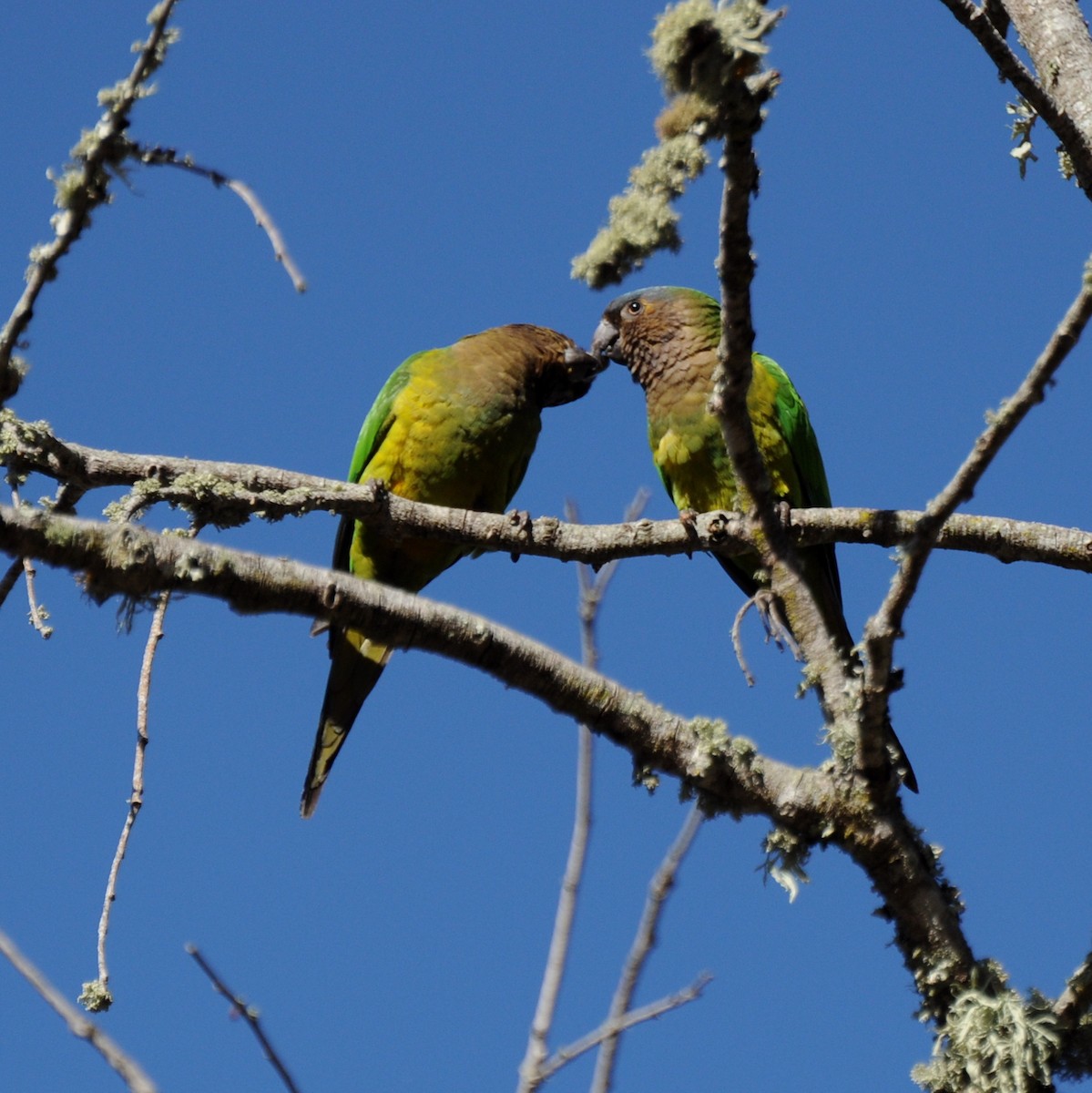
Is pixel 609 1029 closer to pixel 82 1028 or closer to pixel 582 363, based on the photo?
pixel 82 1028

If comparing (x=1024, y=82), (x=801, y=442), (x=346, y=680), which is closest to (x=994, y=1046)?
(x=1024, y=82)

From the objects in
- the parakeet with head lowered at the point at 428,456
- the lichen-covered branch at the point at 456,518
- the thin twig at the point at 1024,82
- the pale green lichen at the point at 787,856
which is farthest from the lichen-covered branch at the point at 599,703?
the parakeet with head lowered at the point at 428,456

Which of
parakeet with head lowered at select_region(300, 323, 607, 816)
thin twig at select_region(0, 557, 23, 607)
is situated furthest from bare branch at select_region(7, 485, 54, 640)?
parakeet with head lowered at select_region(300, 323, 607, 816)

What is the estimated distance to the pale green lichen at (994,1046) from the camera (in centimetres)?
255

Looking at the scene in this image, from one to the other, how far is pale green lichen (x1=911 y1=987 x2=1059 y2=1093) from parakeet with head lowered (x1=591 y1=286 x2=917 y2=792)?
238cm

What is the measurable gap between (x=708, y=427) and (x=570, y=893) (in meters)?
2.63

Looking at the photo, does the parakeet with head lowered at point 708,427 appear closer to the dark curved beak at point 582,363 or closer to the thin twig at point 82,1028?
the dark curved beak at point 582,363

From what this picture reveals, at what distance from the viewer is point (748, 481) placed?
309cm

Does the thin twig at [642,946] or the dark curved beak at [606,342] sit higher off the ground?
the dark curved beak at [606,342]

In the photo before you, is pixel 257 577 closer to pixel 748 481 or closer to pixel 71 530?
pixel 71 530

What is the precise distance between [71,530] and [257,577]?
1.12ft

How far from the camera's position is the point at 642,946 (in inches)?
120

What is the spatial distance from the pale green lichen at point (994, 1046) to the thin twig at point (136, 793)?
1666 mm

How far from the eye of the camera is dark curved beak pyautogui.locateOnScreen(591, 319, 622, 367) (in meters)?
6.22
